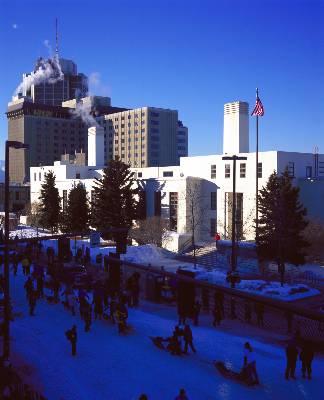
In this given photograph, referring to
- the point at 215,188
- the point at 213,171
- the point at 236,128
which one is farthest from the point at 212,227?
the point at 236,128

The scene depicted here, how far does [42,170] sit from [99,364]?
67767mm

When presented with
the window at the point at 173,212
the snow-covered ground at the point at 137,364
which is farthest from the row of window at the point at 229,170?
the snow-covered ground at the point at 137,364

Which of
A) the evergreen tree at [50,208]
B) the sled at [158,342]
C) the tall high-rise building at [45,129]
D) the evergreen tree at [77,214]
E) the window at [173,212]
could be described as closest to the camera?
the sled at [158,342]

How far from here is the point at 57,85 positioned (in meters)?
176

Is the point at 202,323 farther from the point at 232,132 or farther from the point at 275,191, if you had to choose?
the point at 232,132

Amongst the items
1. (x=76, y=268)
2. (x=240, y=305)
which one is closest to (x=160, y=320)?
(x=240, y=305)

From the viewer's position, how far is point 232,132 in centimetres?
4853

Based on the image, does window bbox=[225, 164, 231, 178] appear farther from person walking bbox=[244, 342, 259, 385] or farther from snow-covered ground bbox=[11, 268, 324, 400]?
person walking bbox=[244, 342, 259, 385]

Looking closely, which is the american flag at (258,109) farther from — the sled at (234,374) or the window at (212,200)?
the sled at (234,374)

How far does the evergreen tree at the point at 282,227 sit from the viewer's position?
105 feet

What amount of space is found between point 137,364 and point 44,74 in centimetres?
17650

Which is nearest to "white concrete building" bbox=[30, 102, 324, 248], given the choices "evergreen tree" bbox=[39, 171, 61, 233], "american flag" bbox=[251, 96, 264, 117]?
"american flag" bbox=[251, 96, 264, 117]

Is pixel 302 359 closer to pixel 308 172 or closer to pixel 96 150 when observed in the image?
pixel 308 172

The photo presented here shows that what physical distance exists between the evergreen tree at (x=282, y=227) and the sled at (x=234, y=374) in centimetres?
1725
